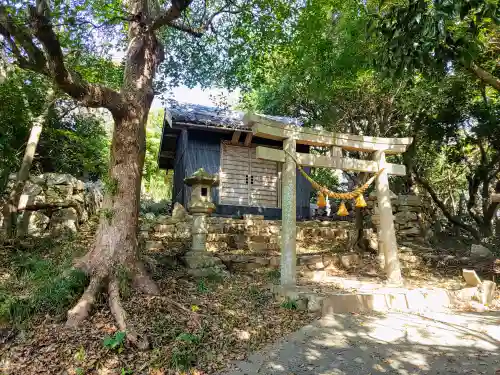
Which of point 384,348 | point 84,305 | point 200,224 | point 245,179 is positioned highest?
point 245,179

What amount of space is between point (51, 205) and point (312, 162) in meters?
6.73

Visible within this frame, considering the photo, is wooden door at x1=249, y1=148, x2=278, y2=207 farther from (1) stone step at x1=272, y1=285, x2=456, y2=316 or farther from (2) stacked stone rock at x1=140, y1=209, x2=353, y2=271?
(1) stone step at x1=272, y1=285, x2=456, y2=316

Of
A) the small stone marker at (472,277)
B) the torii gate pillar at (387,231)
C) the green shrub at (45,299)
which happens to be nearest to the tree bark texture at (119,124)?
the green shrub at (45,299)

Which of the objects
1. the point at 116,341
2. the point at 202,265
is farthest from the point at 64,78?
the point at 202,265

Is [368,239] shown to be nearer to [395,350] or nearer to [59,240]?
[395,350]

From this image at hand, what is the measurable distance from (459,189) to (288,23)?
15.0 metres

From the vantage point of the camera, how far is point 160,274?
705cm

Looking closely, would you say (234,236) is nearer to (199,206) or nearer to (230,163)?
(199,206)

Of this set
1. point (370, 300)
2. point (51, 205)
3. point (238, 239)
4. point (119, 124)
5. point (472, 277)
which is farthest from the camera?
point (238, 239)

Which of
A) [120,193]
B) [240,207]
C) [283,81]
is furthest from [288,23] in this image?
[120,193]

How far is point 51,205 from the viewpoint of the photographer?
936 centimetres

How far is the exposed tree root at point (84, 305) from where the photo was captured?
477 cm

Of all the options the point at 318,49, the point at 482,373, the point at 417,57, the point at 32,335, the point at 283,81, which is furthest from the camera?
the point at 283,81

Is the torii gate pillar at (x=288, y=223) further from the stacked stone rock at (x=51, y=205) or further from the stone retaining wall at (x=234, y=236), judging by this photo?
the stacked stone rock at (x=51, y=205)
